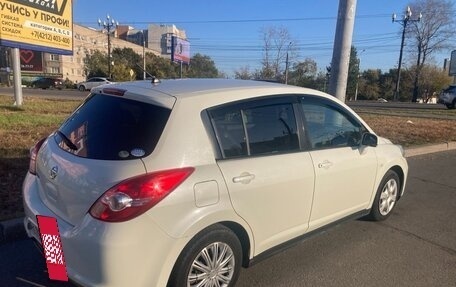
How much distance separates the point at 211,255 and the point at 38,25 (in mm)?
12727

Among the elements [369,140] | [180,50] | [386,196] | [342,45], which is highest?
[180,50]

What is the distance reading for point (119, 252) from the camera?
2.49m

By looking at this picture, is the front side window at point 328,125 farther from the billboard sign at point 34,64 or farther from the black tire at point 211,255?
the billboard sign at point 34,64

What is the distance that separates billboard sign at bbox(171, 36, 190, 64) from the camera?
Result: 59481mm

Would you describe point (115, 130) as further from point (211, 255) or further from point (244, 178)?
point (211, 255)

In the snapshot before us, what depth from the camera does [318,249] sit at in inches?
167

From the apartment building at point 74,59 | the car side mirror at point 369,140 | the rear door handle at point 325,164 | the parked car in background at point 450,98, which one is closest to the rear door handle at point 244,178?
the rear door handle at point 325,164

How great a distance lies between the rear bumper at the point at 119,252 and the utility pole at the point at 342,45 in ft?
22.5

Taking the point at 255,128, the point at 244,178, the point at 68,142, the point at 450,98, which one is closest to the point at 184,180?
the point at 244,178

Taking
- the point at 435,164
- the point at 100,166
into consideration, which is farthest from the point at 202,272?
the point at 435,164

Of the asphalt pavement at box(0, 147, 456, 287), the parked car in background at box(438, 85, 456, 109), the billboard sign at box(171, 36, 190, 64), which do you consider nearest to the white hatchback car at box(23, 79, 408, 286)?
the asphalt pavement at box(0, 147, 456, 287)

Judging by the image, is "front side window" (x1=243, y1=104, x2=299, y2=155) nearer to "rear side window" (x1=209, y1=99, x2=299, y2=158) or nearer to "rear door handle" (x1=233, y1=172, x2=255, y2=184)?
"rear side window" (x1=209, y1=99, x2=299, y2=158)

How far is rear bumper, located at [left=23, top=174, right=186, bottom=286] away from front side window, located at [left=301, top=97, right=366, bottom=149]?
5.75 ft

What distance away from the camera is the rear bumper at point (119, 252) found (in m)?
2.50
